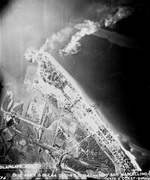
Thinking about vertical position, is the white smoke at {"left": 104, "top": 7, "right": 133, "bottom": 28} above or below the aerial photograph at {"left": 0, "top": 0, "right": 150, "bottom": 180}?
above

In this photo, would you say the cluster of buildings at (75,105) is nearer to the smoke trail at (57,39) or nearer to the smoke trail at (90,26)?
the smoke trail at (57,39)

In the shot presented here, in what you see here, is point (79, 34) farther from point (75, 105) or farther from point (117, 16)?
point (75, 105)

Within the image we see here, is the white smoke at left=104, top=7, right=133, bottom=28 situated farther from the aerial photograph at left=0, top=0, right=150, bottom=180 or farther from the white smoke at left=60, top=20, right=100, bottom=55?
the white smoke at left=60, top=20, right=100, bottom=55

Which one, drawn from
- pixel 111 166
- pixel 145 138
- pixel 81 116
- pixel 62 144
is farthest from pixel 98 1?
pixel 111 166

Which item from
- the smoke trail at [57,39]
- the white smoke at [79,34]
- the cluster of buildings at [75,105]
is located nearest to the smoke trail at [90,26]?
the white smoke at [79,34]

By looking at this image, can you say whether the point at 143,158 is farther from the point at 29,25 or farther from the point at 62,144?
the point at 29,25

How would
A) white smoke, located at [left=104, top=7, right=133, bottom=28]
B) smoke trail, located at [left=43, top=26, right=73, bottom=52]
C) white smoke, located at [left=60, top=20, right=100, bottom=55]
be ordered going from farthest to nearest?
1. smoke trail, located at [left=43, top=26, right=73, bottom=52]
2. white smoke, located at [left=60, top=20, right=100, bottom=55]
3. white smoke, located at [left=104, top=7, right=133, bottom=28]

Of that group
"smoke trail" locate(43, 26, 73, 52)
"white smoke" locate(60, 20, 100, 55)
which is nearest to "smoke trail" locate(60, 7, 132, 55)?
"white smoke" locate(60, 20, 100, 55)

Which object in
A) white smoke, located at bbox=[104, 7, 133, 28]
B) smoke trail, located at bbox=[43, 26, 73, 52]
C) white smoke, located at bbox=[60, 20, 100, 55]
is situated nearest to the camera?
white smoke, located at bbox=[104, 7, 133, 28]

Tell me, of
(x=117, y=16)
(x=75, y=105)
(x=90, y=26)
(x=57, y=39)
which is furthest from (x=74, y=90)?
(x=117, y=16)
